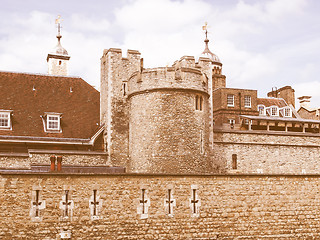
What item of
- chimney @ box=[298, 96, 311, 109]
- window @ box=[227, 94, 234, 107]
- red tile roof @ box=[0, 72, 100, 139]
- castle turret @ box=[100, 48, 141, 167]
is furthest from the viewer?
chimney @ box=[298, 96, 311, 109]

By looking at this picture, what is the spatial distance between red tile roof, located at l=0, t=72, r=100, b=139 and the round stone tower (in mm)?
4614

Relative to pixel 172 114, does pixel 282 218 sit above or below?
below

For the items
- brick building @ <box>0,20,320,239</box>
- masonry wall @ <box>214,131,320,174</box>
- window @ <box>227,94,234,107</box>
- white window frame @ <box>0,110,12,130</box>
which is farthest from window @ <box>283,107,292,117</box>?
white window frame @ <box>0,110,12,130</box>

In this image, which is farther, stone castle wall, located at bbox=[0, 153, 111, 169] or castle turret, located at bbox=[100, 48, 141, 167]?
castle turret, located at bbox=[100, 48, 141, 167]

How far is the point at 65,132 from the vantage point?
28172 millimetres

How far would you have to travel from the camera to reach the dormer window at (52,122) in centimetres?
2808

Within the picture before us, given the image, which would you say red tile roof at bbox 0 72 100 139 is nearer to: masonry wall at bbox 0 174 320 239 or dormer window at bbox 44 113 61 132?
dormer window at bbox 44 113 61 132

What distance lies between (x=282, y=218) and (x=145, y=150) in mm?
7942

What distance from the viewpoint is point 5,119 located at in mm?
27406

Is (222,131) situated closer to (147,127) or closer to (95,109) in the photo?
(147,127)

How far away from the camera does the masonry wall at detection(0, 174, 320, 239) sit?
61.2 ft

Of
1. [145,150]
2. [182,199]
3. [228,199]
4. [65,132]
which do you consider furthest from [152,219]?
[65,132]

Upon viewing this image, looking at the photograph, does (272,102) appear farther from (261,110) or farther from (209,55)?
(209,55)

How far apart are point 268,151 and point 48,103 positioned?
14.7 m
